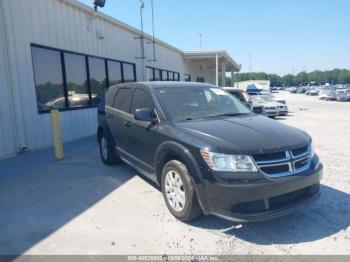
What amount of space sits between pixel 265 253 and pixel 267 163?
957 millimetres

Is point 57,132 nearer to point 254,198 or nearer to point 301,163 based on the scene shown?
point 254,198

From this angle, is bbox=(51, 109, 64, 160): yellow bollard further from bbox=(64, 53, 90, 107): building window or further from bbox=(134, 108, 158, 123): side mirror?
bbox=(134, 108, 158, 123): side mirror

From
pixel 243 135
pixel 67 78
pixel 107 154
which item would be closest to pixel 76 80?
pixel 67 78

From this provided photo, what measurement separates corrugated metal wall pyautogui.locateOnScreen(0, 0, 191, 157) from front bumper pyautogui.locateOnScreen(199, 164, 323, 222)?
19.8 ft

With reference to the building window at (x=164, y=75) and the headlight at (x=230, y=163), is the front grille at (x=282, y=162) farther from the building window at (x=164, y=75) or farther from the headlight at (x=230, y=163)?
the building window at (x=164, y=75)

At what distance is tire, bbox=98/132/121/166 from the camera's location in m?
6.23

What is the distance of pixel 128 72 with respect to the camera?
13.8m

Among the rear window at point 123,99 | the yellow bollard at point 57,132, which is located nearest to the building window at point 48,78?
the yellow bollard at point 57,132

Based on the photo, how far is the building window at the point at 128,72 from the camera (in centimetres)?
1338

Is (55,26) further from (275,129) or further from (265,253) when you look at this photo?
(265,253)

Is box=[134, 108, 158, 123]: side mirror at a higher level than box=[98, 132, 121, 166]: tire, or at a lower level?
higher

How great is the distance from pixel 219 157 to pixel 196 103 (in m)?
1.61

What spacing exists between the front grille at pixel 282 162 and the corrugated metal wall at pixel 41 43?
21.2 ft

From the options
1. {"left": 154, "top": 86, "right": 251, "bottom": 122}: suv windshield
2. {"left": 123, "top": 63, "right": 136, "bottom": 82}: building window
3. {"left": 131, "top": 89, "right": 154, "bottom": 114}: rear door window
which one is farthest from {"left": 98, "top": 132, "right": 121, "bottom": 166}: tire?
{"left": 123, "top": 63, "right": 136, "bottom": 82}: building window
